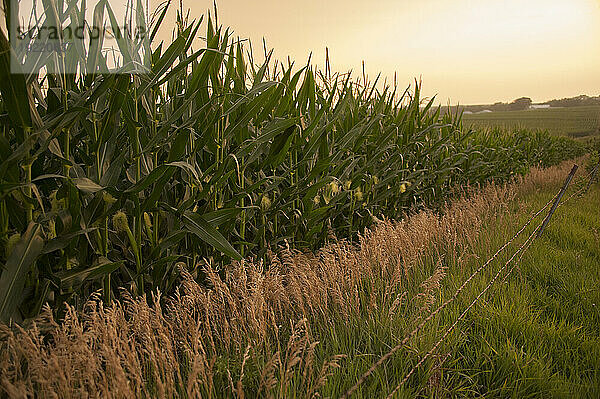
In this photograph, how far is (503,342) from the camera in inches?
85.7

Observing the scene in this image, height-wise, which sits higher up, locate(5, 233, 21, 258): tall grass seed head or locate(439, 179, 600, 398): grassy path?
locate(5, 233, 21, 258): tall grass seed head

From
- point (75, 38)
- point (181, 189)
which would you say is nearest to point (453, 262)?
point (181, 189)

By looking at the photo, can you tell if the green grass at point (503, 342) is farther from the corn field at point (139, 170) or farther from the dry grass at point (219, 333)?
the corn field at point (139, 170)

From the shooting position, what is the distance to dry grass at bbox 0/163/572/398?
49.8 inches

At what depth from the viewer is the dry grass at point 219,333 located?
126 centimetres

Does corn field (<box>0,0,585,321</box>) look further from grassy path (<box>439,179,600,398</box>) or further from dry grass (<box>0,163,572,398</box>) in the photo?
grassy path (<box>439,179,600,398</box>)

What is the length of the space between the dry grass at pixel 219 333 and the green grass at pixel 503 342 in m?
0.14

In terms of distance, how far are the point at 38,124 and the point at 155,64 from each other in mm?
624

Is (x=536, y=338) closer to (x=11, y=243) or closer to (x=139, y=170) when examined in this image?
(x=139, y=170)

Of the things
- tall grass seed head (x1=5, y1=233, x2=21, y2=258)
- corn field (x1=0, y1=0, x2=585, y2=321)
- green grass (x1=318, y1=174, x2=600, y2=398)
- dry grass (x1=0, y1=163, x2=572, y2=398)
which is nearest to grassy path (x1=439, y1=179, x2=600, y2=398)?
green grass (x1=318, y1=174, x2=600, y2=398)

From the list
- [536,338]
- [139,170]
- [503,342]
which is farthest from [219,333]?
[536,338]

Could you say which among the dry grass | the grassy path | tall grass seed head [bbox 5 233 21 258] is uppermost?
tall grass seed head [bbox 5 233 21 258]

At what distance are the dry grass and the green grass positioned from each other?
137 millimetres

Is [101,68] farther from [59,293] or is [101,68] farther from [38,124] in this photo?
[59,293]
